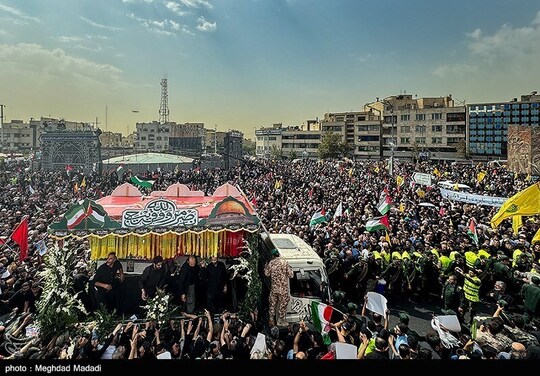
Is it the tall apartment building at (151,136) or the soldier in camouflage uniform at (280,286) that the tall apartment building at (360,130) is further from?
the soldier in camouflage uniform at (280,286)

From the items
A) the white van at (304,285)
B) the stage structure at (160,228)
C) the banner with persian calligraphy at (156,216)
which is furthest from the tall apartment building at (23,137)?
the white van at (304,285)

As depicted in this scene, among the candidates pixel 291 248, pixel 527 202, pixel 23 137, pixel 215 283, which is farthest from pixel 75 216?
pixel 23 137

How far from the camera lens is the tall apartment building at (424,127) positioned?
53.2 meters

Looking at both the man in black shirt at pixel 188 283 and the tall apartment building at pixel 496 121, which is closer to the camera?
the man in black shirt at pixel 188 283

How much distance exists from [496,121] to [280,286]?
51.0 m

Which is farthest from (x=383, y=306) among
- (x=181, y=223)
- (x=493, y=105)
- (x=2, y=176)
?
(x=493, y=105)

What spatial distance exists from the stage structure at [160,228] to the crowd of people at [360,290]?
13.3 inches

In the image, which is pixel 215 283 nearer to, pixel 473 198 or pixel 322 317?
pixel 322 317

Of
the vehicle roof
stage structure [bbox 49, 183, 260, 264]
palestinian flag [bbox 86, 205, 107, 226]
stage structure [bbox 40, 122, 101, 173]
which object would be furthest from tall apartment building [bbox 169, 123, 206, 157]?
palestinian flag [bbox 86, 205, 107, 226]

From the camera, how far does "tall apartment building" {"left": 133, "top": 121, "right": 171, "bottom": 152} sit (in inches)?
2231

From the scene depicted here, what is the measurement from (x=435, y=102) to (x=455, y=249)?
5922 centimetres

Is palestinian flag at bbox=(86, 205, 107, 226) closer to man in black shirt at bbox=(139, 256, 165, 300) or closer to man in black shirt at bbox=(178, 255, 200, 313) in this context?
man in black shirt at bbox=(139, 256, 165, 300)

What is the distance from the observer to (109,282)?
6.47m

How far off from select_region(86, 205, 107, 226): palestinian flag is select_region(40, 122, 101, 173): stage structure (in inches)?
958
